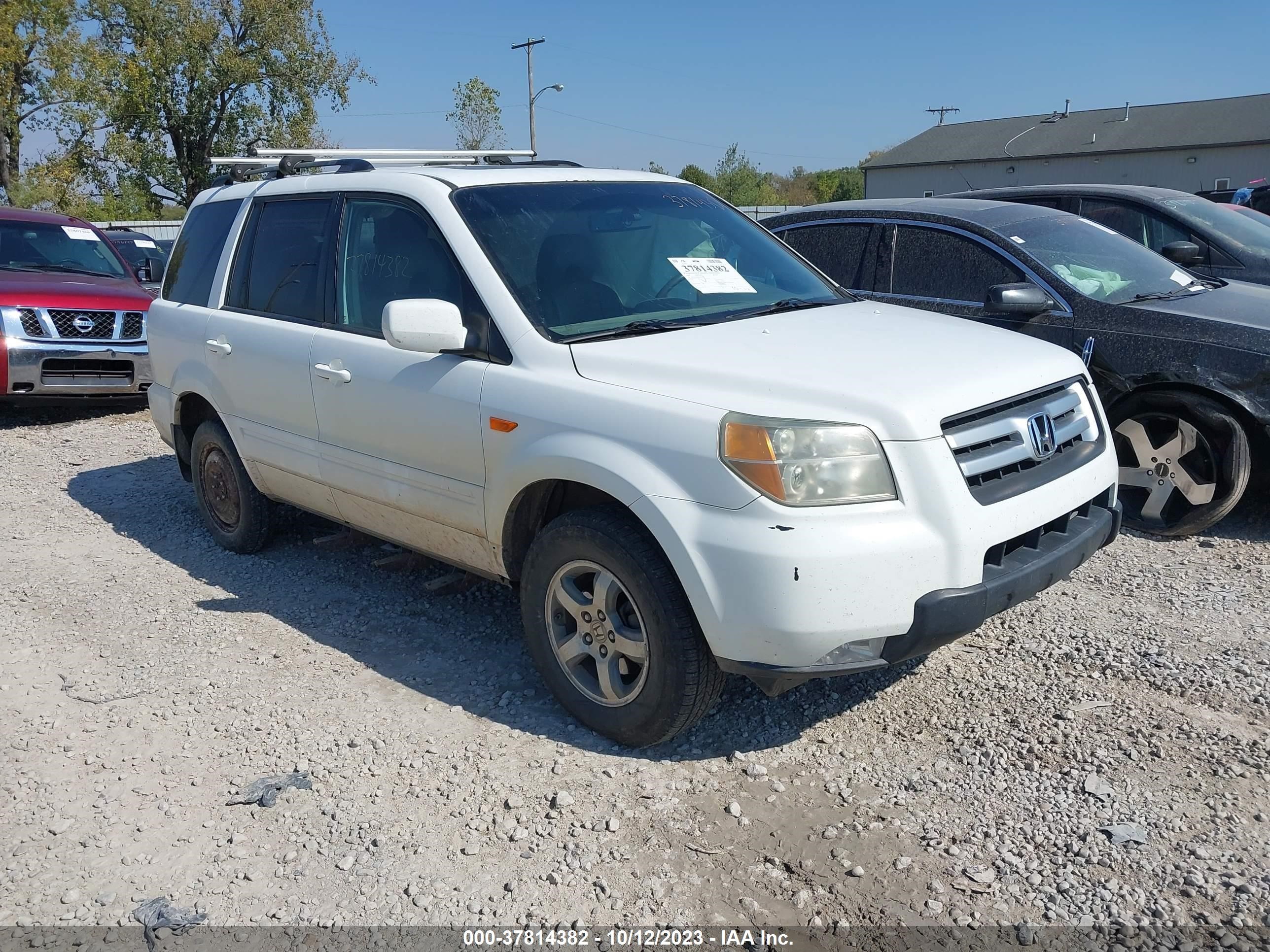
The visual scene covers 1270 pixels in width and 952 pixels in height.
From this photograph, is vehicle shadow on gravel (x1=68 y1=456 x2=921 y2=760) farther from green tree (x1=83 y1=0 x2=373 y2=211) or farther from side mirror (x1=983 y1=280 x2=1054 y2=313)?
green tree (x1=83 y1=0 x2=373 y2=211)

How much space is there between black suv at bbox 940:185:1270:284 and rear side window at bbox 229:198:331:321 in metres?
4.64

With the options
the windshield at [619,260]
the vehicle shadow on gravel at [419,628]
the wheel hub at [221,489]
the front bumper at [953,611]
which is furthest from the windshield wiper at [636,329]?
the wheel hub at [221,489]

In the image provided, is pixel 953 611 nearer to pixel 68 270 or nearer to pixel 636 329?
pixel 636 329

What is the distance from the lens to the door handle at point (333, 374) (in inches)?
171

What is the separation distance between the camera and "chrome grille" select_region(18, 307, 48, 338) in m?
8.99

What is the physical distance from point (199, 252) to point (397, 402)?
7.51 ft

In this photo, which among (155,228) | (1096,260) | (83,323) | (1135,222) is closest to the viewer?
(1096,260)

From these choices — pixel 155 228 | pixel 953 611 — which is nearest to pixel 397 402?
pixel 953 611

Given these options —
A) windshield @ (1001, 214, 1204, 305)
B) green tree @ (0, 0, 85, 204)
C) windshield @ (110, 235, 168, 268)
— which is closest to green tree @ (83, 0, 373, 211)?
green tree @ (0, 0, 85, 204)

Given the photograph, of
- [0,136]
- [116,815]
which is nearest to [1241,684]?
[116,815]

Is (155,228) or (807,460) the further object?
(155,228)

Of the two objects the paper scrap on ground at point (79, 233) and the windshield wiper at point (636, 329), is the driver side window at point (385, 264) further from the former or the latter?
the paper scrap on ground at point (79, 233)

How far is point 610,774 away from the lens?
11.3ft

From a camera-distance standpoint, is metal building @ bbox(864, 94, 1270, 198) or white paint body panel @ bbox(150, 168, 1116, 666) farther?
metal building @ bbox(864, 94, 1270, 198)
